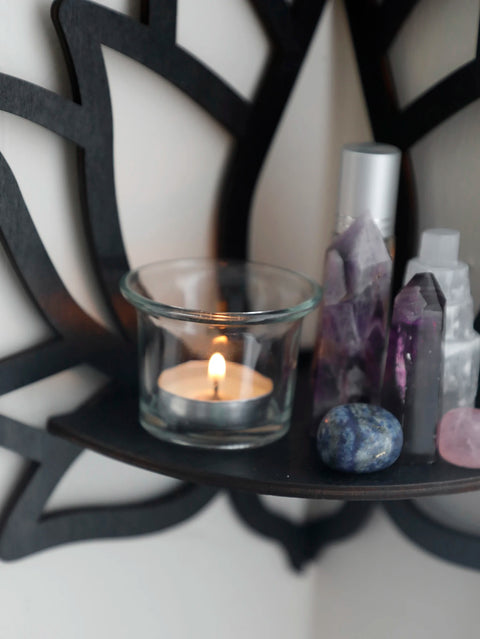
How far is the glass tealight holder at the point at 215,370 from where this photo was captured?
16.8 inches

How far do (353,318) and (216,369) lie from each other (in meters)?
0.07

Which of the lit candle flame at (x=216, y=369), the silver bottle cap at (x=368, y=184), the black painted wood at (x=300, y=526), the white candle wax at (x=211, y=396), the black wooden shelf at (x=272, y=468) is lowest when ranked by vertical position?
the black painted wood at (x=300, y=526)

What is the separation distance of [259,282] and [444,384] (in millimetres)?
121

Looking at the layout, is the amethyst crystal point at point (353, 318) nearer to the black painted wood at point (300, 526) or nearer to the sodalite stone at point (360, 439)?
the sodalite stone at point (360, 439)

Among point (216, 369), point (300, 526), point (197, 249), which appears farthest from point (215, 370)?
point (300, 526)

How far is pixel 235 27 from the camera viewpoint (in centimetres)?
49

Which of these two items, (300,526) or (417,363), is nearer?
(417,363)

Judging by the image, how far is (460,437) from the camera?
1.39 feet

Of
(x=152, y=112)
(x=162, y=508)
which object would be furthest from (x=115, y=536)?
(x=152, y=112)

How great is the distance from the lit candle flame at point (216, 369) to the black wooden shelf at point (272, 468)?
1.3 inches

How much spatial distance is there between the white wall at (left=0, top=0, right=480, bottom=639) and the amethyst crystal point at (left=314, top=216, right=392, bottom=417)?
0.08 metres

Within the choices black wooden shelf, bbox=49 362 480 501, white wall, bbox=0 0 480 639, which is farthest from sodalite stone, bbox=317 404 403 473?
white wall, bbox=0 0 480 639

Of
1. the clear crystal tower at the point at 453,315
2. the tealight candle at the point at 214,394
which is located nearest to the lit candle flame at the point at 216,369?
the tealight candle at the point at 214,394

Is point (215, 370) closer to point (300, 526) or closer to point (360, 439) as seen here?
point (360, 439)
